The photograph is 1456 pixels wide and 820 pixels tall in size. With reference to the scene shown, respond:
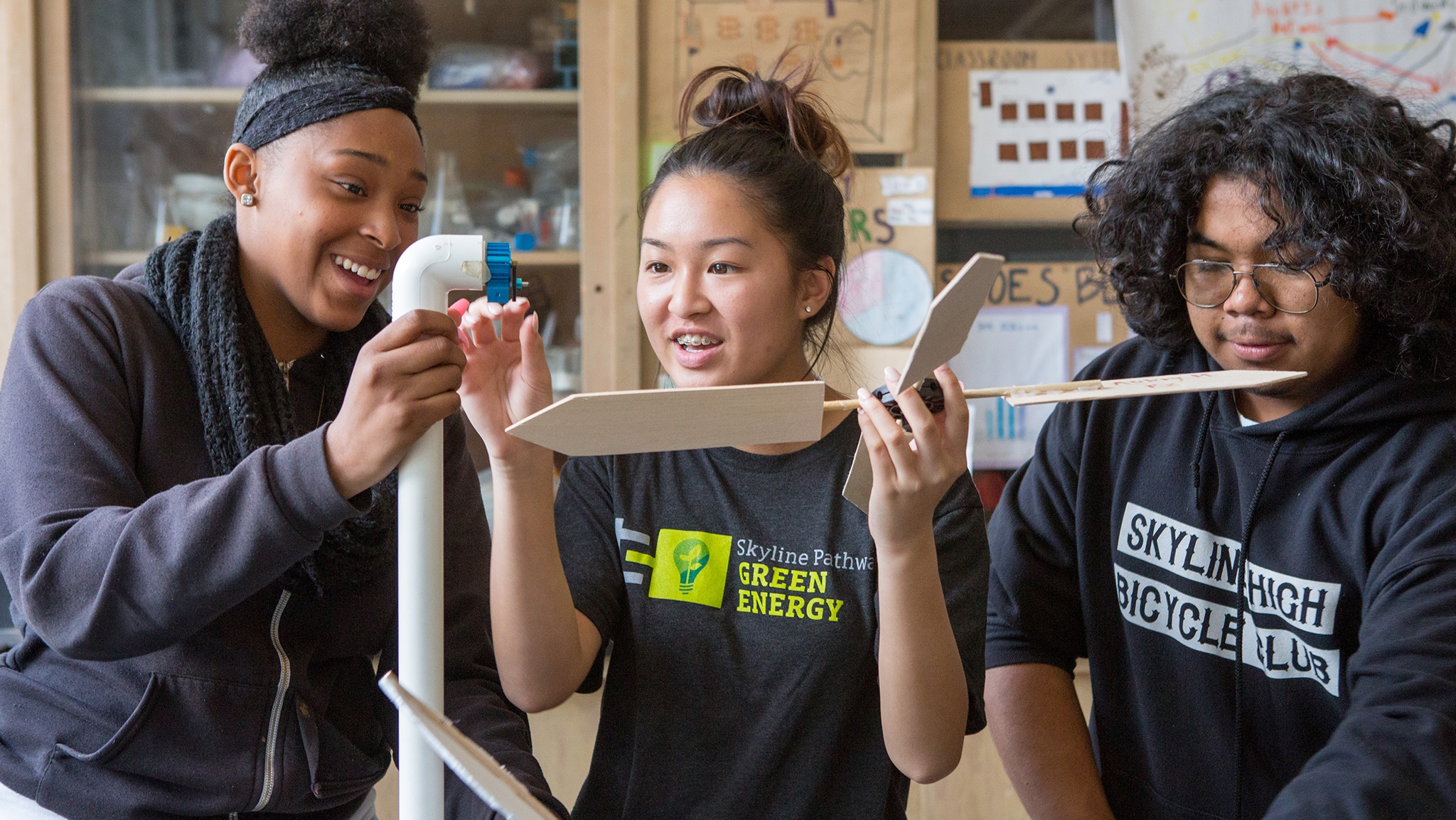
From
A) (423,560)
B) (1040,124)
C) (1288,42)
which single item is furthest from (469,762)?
(1288,42)

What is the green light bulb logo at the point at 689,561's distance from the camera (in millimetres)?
1017

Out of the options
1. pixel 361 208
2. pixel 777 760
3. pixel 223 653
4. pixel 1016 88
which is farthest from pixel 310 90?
pixel 1016 88

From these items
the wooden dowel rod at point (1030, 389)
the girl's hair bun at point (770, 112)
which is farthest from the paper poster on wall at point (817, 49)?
the wooden dowel rod at point (1030, 389)

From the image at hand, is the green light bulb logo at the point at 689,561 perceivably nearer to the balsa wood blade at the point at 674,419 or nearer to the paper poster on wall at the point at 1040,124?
the balsa wood blade at the point at 674,419

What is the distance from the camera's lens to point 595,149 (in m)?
2.15

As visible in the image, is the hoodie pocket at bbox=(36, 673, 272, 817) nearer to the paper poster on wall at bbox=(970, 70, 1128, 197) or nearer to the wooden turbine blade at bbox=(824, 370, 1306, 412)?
the wooden turbine blade at bbox=(824, 370, 1306, 412)

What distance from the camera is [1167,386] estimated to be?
27.0 inches

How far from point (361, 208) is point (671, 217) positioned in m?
0.28

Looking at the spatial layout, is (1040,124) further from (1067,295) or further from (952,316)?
(952,316)

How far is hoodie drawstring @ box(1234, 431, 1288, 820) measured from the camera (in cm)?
97

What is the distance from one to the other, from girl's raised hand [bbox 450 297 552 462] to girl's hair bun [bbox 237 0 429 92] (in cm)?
33

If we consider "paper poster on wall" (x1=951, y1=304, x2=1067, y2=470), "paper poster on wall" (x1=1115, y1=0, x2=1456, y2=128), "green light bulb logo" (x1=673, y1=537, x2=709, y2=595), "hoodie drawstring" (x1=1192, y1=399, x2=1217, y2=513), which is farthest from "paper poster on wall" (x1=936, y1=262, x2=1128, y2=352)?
"green light bulb logo" (x1=673, y1=537, x2=709, y2=595)

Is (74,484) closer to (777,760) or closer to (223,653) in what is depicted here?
(223,653)

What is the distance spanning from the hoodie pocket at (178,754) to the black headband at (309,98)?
48 cm
